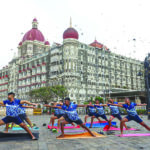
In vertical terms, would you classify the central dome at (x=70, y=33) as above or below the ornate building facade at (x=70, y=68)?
above

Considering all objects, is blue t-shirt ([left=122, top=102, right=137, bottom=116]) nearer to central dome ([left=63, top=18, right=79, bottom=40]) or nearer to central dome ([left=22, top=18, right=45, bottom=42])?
central dome ([left=63, top=18, right=79, bottom=40])

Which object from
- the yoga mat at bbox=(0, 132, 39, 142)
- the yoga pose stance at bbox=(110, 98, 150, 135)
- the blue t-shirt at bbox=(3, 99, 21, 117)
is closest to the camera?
the blue t-shirt at bbox=(3, 99, 21, 117)

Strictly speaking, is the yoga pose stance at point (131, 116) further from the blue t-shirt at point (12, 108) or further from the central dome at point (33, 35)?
the central dome at point (33, 35)

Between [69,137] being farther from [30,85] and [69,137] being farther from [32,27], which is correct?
[32,27]

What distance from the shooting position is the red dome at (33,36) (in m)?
71.7

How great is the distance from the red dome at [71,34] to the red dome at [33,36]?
21.8m

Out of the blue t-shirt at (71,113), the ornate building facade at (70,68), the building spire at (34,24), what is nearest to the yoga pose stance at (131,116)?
the blue t-shirt at (71,113)

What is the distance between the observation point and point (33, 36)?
7250cm

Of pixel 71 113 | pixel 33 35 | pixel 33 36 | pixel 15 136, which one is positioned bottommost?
pixel 15 136

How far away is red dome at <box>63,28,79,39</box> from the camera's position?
53.5 meters

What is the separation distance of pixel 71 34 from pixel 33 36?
24273 mm

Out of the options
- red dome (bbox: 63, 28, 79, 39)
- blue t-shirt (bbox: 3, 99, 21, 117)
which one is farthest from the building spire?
blue t-shirt (bbox: 3, 99, 21, 117)

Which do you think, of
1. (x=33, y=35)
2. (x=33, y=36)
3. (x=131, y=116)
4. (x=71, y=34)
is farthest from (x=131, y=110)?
(x=33, y=35)

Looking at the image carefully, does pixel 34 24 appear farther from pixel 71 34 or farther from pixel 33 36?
pixel 71 34
